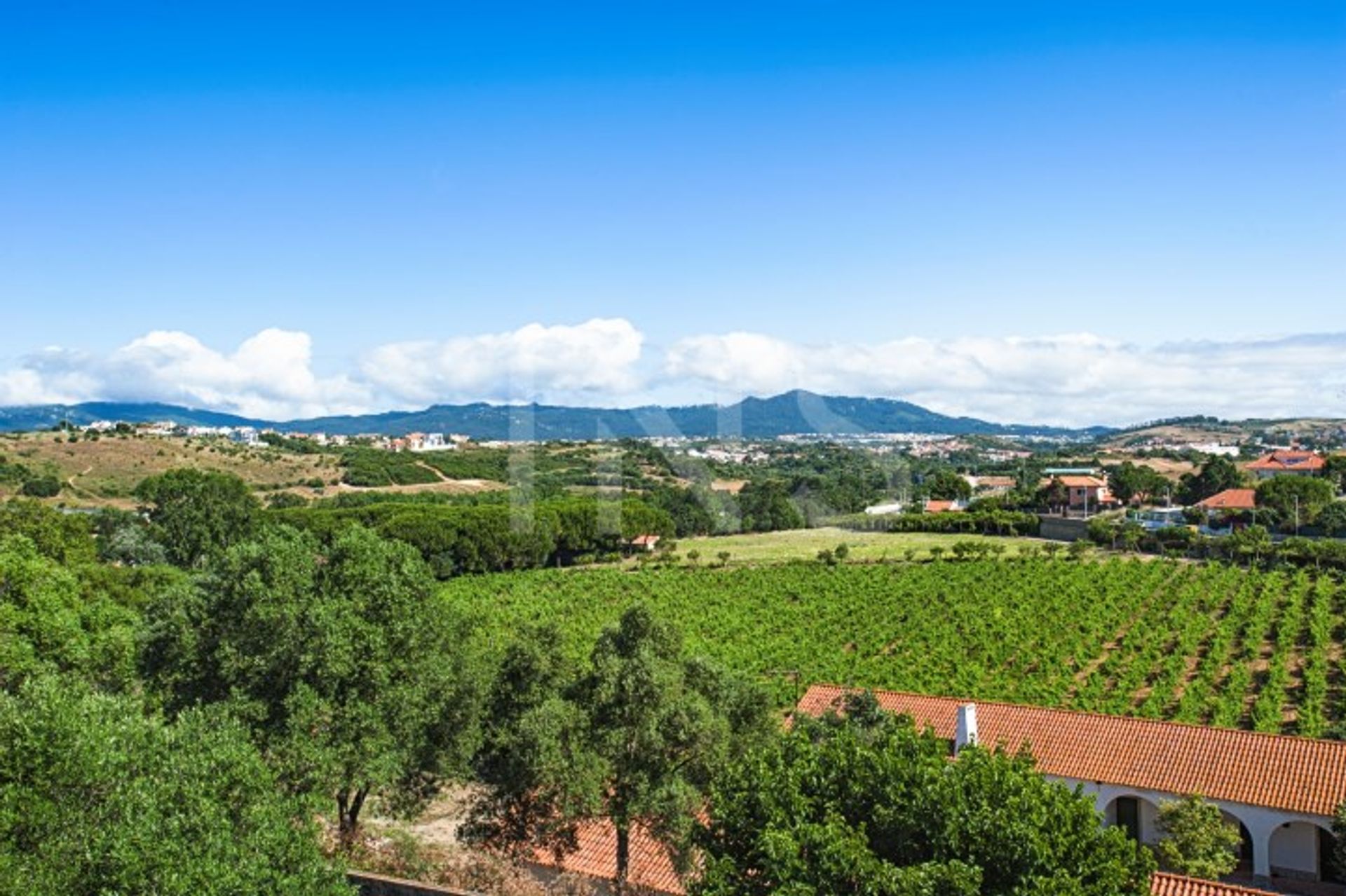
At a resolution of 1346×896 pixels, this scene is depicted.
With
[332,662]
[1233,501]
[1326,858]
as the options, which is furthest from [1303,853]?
[1233,501]

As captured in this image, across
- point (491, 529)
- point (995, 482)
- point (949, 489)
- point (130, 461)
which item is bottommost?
point (995, 482)

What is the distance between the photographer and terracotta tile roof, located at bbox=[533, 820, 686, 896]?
1730 cm

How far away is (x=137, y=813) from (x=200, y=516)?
54.4m

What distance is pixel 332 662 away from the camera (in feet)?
50.3

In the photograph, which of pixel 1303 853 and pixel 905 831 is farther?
pixel 1303 853

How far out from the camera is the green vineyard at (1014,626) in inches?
1326

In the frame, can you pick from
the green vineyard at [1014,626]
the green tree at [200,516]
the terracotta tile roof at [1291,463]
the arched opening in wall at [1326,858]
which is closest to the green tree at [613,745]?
the green vineyard at [1014,626]

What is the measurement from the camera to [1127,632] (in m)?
42.5

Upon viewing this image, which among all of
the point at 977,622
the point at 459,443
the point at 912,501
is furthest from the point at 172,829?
the point at 459,443

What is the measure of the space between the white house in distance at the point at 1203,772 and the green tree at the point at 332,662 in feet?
24.7

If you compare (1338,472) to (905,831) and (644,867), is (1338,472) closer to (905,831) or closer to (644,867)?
(644,867)

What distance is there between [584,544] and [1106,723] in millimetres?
51238

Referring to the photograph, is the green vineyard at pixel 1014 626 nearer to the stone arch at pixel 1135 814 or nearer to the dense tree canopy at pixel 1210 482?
the stone arch at pixel 1135 814

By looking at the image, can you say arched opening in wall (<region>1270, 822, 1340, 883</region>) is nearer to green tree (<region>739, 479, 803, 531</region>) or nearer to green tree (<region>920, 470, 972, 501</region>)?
green tree (<region>739, 479, 803, 531</region>)
